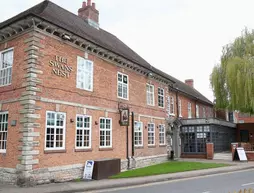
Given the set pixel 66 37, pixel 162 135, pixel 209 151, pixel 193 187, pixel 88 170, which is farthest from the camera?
pixel 209 151

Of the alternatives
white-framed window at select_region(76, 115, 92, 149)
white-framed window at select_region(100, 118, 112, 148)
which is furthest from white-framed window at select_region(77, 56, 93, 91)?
white-framed window at select_region(100, 118, 112, 148)

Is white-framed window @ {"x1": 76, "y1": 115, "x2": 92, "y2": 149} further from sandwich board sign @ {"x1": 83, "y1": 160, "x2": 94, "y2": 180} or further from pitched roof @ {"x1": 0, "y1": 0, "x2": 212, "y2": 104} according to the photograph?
pitched roof @ {"x1": 0, "y1": 0, "x2": 212, "y2": 104}

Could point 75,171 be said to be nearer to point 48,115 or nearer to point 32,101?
point 48,115

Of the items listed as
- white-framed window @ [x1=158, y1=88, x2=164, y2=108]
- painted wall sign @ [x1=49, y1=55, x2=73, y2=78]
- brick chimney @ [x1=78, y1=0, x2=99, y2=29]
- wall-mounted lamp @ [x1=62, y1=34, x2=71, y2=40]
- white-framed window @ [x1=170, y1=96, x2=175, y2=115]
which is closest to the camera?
painted wall sign @ [x1=49, y1=55, x2=73, y2=78]

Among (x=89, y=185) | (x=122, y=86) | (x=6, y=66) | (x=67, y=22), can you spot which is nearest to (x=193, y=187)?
(x=89, y=185)

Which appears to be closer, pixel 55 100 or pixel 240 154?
pixel 55 100

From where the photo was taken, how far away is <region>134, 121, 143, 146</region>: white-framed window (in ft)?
60.8

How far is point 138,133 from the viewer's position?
18.9 metres

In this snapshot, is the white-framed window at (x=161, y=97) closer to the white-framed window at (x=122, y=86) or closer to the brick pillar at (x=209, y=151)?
the white-framed window at (x=122, y=86)

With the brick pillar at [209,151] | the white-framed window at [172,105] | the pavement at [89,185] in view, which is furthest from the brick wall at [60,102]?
the brick pillar at [209,151]

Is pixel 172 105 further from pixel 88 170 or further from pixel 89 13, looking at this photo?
pixel 88 170

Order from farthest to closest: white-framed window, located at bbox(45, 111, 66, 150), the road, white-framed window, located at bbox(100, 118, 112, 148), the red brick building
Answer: white-framed window, located at bbox(100, 118, 112, 148)
white-framed window, located at bbox(45, 111, 66, 150)
the red brick building
the road

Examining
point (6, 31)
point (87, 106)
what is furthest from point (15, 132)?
point (6, 31)

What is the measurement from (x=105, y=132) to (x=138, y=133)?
13.1 feet
